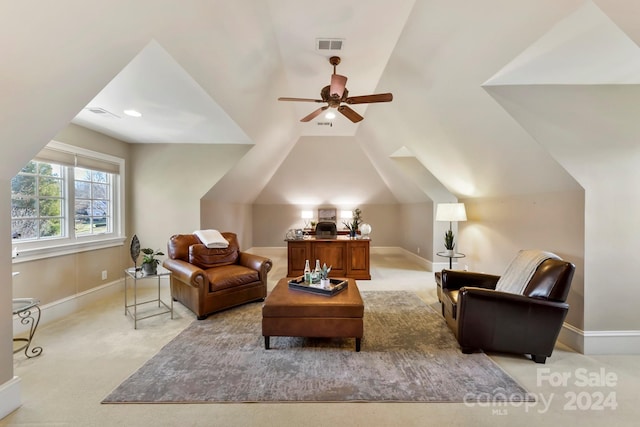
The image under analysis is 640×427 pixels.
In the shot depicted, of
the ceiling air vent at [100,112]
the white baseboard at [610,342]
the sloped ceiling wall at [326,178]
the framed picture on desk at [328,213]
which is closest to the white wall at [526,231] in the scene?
the white baseboard at [610,342]

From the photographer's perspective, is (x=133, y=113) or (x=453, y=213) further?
(x=453, y=213)

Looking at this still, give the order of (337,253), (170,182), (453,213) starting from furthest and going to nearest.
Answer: (337,253)
(170,182)
(453,213)

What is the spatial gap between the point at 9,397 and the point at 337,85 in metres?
3.48

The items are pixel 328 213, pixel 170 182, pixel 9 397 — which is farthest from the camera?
pixel 328 213

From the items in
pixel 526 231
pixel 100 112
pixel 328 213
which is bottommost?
pixel 526 231

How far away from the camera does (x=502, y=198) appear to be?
140 inches

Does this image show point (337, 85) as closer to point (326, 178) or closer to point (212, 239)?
point (212, 239)

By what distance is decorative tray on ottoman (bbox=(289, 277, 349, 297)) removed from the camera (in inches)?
108

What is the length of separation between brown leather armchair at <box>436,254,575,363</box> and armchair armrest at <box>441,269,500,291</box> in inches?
25.6

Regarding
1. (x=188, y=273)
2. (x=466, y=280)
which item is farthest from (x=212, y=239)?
(x=466, y=280)

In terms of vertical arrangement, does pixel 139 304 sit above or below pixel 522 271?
below

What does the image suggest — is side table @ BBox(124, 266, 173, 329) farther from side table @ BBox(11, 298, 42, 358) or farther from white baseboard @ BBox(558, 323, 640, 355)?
white baseboard @ BBox(558, 323, 640, 355)

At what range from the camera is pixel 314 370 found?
7.31ft

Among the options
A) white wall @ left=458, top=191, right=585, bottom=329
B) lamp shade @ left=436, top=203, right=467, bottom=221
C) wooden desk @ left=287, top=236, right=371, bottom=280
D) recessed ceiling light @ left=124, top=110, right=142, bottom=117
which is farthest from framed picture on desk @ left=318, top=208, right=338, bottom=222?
recessed ceiling light @ left=124, top=110, right=142, bottom=117
